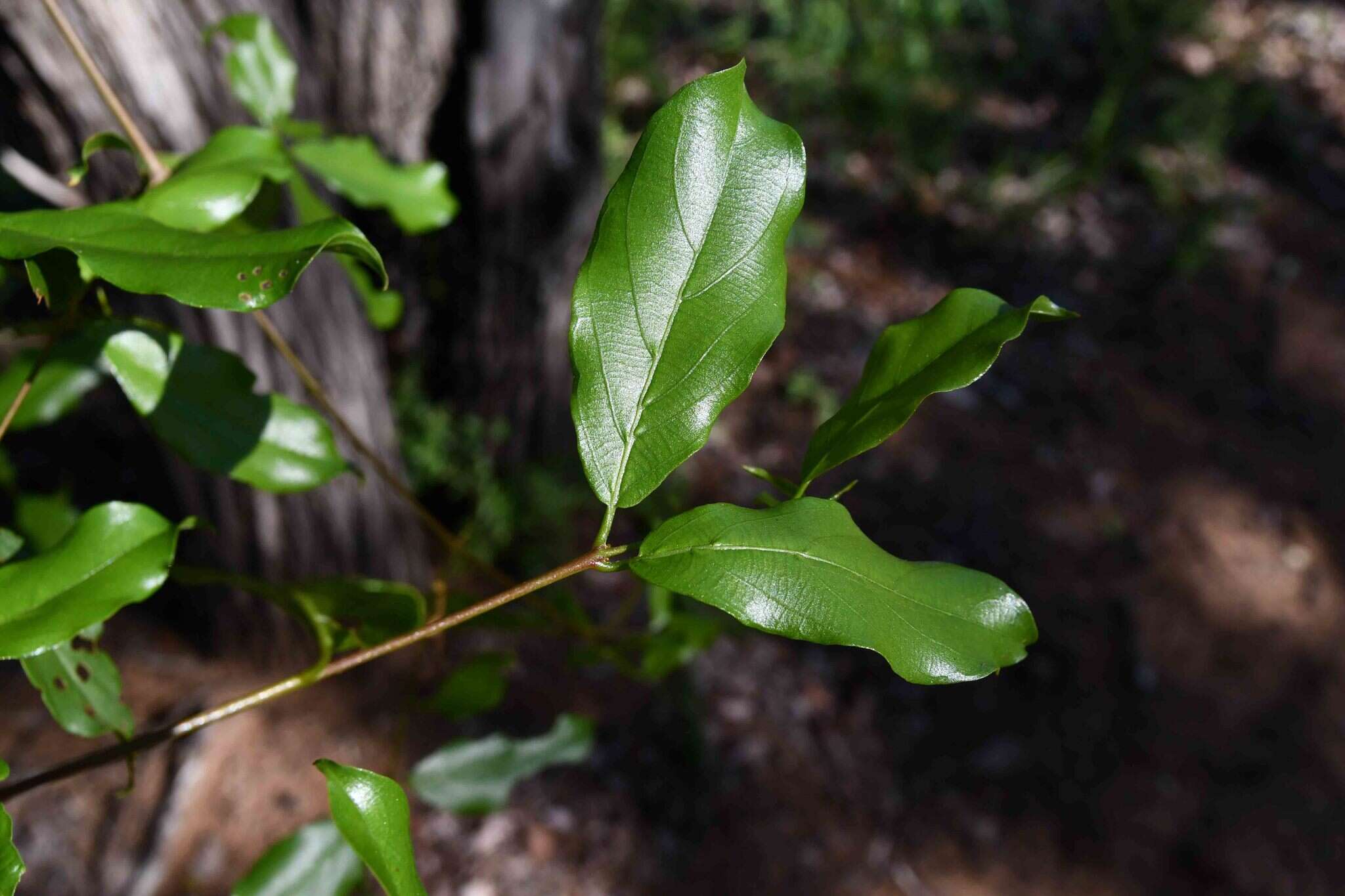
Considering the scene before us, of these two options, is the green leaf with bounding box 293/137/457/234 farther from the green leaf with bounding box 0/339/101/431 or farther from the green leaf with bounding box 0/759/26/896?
the green leaf with bounding box 0/759/26/896

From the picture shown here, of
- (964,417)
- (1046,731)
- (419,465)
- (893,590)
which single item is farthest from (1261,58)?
(893,590)

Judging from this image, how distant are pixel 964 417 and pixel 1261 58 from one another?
315cm

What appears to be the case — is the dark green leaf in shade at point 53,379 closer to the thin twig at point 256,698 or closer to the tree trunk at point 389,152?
the thin twig at point 256,698

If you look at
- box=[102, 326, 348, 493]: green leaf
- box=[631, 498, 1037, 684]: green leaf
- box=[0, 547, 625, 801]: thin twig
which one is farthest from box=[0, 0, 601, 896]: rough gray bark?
box=[631, 498, 1037, 684]: green leaf

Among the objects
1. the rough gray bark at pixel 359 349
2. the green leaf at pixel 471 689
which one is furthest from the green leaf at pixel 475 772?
the rough gray bark at pixel 359 349

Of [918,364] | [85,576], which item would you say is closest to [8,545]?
[85,576]

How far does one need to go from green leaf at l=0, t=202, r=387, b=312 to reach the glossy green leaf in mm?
216

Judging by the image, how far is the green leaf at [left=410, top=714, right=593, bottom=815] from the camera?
0.89 metres

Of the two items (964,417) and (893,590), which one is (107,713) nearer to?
(893,590)

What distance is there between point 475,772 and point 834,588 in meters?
0.60

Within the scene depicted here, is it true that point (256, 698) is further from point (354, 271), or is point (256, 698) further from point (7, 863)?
point (354, 271)

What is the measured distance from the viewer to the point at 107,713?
0.62 meters

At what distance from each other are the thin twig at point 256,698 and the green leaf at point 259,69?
541 millimetres

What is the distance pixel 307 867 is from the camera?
0.78 m
